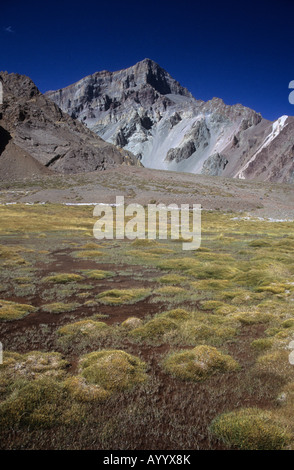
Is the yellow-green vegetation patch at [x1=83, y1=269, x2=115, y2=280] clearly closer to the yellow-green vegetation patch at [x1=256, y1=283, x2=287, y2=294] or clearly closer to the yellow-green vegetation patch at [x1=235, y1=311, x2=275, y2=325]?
the yellow-green vegetation patch at [x1=256, y1=283, x2=287, y2=294]

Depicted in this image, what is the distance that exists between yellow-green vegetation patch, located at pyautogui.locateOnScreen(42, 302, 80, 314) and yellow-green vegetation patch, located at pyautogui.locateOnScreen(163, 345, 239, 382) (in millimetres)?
8304

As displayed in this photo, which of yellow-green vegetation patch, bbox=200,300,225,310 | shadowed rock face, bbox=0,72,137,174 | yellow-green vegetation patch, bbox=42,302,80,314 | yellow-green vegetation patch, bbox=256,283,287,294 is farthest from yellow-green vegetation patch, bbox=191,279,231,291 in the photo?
shadowed rock face, bbox=0,72,137,174

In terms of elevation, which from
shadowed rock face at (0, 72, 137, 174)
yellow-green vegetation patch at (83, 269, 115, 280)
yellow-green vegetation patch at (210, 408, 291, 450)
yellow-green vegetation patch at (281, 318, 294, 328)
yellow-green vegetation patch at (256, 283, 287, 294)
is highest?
shadowed rock face at (0, 72, 137, 174)


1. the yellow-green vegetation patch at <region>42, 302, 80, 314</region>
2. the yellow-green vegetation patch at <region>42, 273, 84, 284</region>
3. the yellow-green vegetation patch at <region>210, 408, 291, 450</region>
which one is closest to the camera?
the yellow-green vegetation patch at <region>210, 408, 291, 450</region>

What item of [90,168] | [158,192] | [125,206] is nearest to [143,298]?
[125,206]

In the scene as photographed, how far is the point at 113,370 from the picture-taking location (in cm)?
1005

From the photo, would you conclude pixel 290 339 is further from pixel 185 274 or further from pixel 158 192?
pixel 158 192

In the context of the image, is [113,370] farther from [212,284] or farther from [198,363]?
[212,284]

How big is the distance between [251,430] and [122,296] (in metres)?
13.7

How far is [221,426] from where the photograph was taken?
7707mm

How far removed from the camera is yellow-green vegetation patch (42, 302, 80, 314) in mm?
17266

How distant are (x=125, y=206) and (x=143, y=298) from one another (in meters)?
90.0

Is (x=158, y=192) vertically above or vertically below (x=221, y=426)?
above
